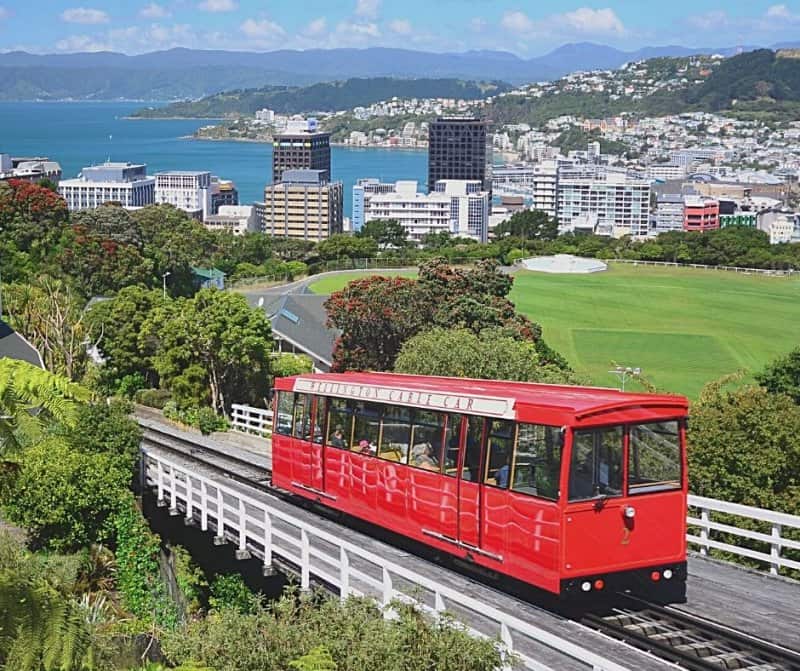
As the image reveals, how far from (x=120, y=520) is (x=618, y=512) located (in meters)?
9.34

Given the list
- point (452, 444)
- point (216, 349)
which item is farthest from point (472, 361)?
point (452, 444)

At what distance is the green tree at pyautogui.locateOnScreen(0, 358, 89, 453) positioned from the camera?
29.2 ft

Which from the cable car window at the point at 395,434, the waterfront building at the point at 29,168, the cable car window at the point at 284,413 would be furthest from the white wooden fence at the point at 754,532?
the waterfront building at the point at 29,168

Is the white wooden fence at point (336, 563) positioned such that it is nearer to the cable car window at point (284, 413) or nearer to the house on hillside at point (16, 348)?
the cable car window at point (284, 413)

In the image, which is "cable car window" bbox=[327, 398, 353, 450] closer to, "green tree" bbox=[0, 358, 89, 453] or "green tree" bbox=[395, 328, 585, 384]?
"green tree" bbox=[0, 358, 89, 453]

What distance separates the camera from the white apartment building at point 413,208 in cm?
19425

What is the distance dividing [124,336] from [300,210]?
469ft

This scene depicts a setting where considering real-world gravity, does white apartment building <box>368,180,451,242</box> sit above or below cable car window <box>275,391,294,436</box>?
below

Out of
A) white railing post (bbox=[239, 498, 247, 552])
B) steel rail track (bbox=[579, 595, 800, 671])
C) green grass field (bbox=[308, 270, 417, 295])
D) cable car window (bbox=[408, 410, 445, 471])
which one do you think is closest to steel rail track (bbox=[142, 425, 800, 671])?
steel rail track (bbox=[579, 595, 800, 671])

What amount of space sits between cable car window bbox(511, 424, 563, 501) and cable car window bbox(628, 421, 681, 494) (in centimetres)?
76

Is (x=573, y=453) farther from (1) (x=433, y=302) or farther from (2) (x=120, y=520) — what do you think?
(1) (x=433, y=302)

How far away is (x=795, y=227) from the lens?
190 meters

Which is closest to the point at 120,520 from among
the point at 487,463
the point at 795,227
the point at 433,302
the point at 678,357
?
the point at 487,463

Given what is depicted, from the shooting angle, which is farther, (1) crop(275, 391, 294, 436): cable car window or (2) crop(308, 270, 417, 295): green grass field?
(2) crop(308, 270, 417, 295): green grass field
